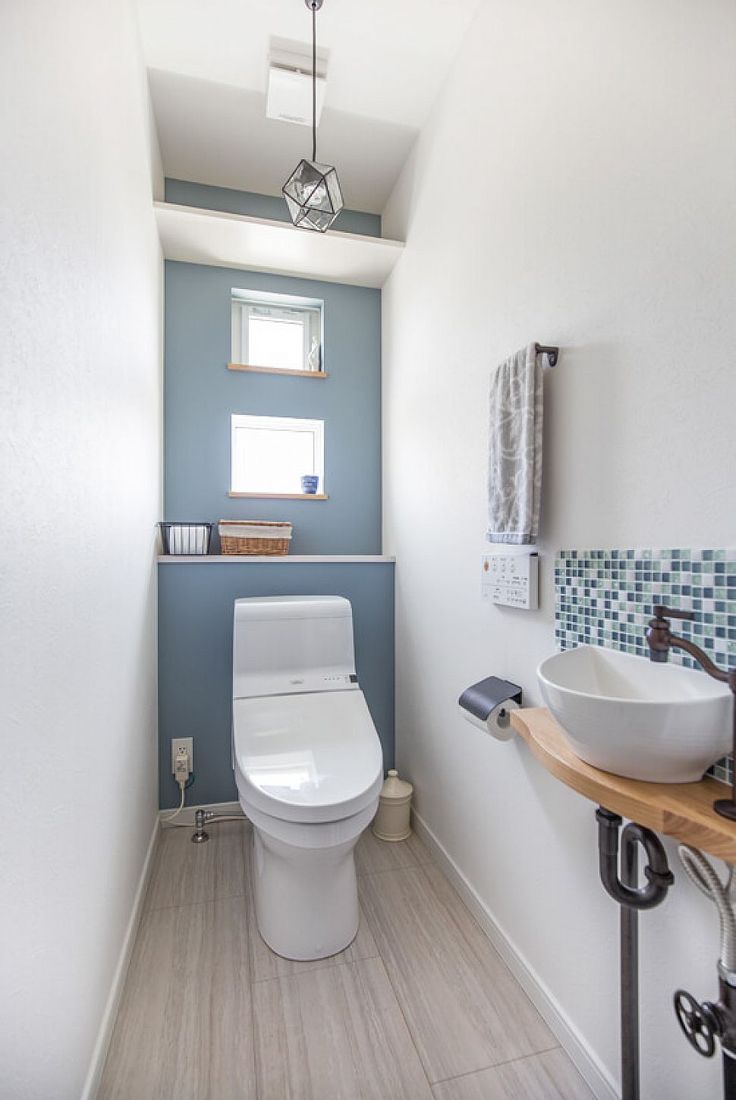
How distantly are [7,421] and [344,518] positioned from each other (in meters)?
1.80

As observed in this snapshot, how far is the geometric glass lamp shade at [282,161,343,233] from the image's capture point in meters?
1.59

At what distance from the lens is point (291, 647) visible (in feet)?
6.34

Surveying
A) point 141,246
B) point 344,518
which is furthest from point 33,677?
point 344,518

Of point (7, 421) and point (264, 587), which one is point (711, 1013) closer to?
point (7, 421)

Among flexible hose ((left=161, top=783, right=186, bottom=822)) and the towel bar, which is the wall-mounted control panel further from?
flexible hose ((left=161, top=783, right=186, bottom=822))

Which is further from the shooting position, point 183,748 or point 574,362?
point 183,748

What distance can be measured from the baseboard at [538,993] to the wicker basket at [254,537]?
1.33 meters

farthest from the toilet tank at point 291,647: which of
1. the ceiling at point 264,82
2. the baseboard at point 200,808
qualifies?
the ceiling at point 264,82

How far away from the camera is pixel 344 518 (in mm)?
2451

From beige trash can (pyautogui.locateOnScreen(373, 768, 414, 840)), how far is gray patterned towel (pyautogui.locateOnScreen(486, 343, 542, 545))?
Answer: 3.91 ft

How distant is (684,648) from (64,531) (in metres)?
1.05

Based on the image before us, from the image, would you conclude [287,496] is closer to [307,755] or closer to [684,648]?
[307,755]

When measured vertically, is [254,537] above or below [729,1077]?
above

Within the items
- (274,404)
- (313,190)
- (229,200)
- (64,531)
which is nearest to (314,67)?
(313,190)
